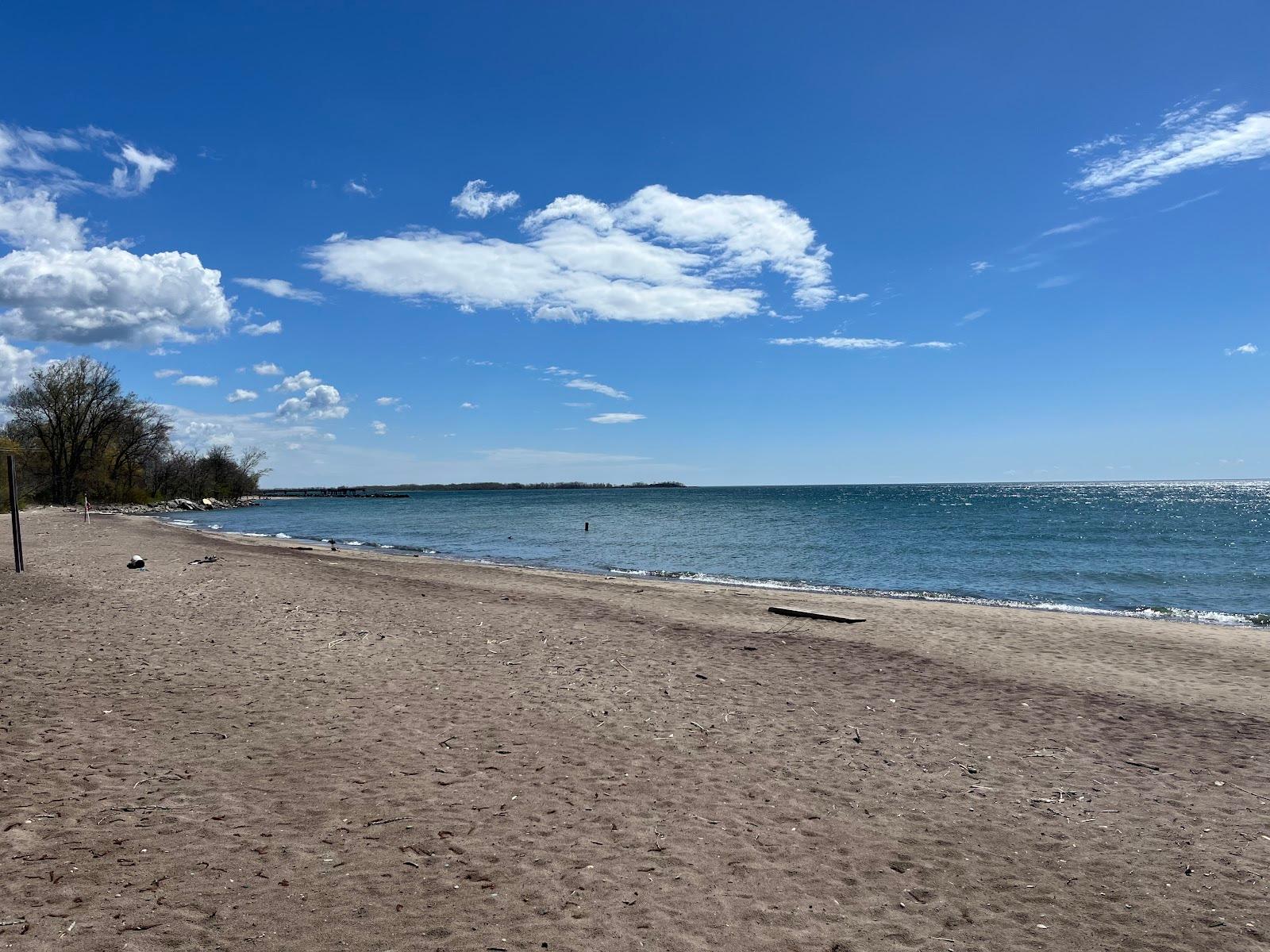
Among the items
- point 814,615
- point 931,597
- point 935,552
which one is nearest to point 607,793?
point 814,615

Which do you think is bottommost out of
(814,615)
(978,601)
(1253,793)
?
(978,601)

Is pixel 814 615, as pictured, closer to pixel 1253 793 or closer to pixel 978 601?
pixel 978 601

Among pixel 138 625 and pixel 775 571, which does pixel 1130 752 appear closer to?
pixel 138 625

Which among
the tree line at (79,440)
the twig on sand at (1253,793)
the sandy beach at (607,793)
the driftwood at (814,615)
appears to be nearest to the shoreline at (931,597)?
the driftwood at (814,615)

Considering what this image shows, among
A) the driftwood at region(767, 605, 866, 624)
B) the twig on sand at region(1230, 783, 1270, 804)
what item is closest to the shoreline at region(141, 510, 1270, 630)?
the driftwood at region(767, 605, 866, 624)

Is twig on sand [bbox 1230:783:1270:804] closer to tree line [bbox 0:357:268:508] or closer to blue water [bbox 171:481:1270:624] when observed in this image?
blue water [bbox 171:481:1270:624]

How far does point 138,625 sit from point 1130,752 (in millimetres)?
14444

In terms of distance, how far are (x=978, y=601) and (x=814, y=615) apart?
29.2 feet

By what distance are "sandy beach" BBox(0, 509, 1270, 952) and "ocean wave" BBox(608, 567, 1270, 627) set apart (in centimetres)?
770

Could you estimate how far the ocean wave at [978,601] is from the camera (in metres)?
18.9

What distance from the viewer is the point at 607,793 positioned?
6070mm

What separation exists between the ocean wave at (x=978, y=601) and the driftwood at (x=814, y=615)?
19.8 feet

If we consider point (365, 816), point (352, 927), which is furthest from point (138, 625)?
point (352, 927)

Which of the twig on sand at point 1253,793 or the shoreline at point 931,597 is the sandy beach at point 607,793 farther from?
the shoreline at point 931,597
